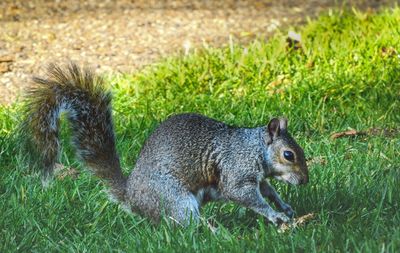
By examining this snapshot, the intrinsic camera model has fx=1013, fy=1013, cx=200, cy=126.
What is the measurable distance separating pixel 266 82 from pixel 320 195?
6.87 ft

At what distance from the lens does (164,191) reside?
4.16 metres

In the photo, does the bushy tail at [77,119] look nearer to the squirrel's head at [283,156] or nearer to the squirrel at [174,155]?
the squirrel at [174,155]

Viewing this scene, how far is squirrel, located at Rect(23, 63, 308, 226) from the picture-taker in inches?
164

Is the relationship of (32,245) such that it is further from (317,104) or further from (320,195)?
(317,104)

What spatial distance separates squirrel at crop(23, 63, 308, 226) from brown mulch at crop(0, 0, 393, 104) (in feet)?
7.08

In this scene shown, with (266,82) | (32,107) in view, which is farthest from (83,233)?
(266,82)

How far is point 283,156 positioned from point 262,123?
153cm

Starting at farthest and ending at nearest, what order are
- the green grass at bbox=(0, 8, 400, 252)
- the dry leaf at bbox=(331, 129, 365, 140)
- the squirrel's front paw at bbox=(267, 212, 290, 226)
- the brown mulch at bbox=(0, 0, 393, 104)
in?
the brown mulch at bbox=(0, 0, 393, 104) → the dry leaf at bbox=(331, 129, 365, 140) → the squirrel's front paw at bbox=(267, 212, 290, 226) → the green grass at bbox=(0, 8, 400, 252)

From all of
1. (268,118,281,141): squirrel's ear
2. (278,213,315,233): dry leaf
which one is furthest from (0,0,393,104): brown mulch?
(278,213,315,233): dry leaf

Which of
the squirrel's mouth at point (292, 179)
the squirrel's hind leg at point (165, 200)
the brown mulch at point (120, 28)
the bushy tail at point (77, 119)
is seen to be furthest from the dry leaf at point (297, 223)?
the brown mulch at point (120, 28)

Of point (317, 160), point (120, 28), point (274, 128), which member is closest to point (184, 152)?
point (274, 128)

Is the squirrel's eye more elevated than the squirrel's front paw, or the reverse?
the squirrel's eye

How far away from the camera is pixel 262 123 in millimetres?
5703

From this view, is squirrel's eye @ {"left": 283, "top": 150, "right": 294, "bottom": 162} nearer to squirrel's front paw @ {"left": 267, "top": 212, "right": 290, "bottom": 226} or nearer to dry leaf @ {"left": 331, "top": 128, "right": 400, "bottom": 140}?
squirrel's front paw @ {"left": 267, "top": 212, "right": 290, "bottom": 226}
